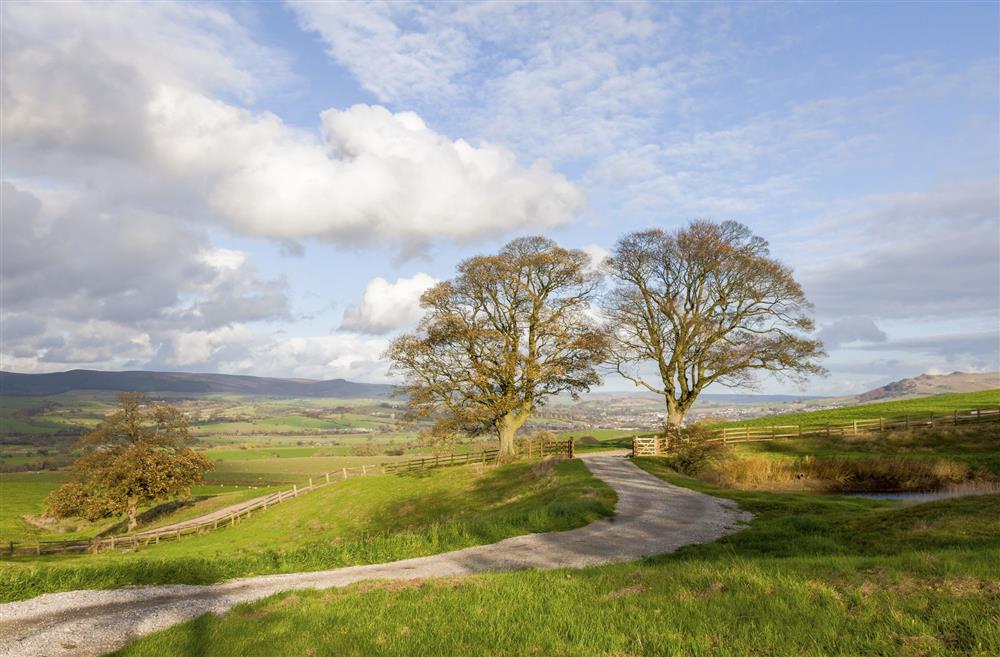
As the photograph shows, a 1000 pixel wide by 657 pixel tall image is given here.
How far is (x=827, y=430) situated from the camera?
46.4 metres

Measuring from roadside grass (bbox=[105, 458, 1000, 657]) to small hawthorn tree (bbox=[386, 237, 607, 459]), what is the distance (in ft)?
109

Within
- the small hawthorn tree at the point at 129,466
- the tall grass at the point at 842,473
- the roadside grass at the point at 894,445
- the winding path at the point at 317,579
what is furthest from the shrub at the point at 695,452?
the small hawthorn tree at the point at 129,466

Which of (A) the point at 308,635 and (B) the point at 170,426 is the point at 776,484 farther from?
(B) the point at 170,426

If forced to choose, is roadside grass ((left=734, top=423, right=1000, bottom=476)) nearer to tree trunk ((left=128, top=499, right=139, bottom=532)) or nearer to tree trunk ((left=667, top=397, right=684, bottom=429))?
tree trunk ((left=667, top=397, right=684, bottom=429))

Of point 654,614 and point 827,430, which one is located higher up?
point 827,430

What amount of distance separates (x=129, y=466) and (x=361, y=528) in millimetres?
25560

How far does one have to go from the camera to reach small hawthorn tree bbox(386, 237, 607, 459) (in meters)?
46.3

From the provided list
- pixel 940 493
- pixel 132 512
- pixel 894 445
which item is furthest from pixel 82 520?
pixel 894 445

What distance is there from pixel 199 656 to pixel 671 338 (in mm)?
45212

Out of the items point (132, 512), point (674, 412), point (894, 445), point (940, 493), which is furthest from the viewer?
point (132, 512)

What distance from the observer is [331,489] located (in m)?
52.0

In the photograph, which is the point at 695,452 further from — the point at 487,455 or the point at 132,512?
the point at 132,512

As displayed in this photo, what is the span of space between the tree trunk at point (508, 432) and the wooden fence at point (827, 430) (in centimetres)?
955

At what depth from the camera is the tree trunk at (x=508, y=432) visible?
156 ft
